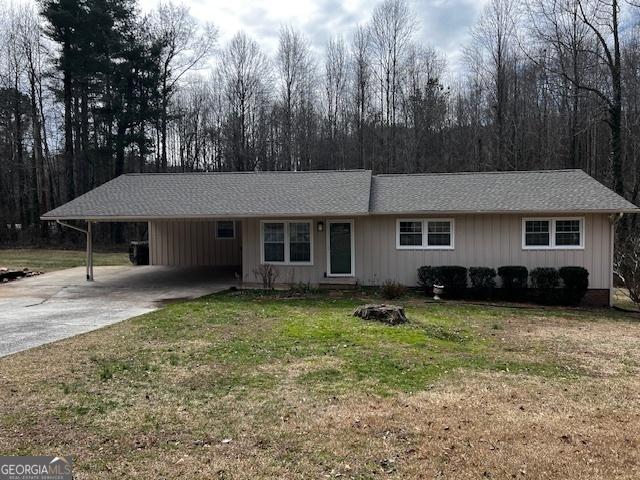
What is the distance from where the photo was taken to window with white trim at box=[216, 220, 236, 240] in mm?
20031

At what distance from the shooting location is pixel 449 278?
1309 centimetres

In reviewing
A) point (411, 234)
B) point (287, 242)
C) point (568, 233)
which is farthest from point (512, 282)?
point (287, 242)

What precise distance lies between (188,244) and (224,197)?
5.78 m


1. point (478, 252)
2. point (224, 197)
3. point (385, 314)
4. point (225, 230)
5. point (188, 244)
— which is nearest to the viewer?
point (385, 314)

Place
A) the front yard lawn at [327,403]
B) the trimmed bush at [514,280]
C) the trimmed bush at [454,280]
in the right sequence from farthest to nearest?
the trimmed bush at [454,280] → the trimmed bush at [514,280] → the front yard lawn at [327,403]

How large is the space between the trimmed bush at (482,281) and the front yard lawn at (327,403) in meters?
4.50

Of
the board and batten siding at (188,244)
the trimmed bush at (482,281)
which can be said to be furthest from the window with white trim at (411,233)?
the board and batten siding at (188,244)

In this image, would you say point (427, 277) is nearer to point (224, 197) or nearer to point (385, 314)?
point (385, 314)

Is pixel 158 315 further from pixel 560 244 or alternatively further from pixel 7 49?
pixel 7 49

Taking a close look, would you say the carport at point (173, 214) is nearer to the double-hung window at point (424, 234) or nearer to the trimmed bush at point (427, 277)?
the double-hung window at point (424, 234)

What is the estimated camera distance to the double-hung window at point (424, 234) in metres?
13.7

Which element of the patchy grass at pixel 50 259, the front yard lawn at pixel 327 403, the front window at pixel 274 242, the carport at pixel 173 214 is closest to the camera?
the front yard lawn at pixel 327 403

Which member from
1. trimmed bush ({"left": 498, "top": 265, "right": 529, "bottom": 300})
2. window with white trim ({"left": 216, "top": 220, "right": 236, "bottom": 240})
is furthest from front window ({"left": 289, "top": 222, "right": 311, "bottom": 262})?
window with white trim ({"left": 216, "top": 220, "right": 236, "bottom": 240})

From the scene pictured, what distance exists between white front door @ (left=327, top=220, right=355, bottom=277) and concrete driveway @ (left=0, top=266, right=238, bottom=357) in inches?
139
